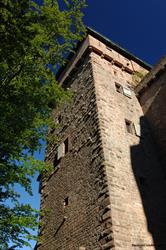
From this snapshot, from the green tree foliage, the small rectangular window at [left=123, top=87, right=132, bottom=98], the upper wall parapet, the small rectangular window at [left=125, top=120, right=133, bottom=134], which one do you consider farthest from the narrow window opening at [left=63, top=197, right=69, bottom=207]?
the upper wall parapet

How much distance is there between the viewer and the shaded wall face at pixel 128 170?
6.38m

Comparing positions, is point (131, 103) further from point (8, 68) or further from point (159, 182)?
point (8, 68)

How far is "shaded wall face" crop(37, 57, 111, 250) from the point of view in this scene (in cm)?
679

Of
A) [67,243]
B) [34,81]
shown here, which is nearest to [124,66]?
[34,81]

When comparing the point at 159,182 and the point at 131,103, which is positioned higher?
the point at 131,103

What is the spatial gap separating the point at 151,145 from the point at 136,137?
2.82ft

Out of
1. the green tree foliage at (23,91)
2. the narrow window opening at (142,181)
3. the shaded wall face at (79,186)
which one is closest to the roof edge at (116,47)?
the shaded wall face at (79,186)

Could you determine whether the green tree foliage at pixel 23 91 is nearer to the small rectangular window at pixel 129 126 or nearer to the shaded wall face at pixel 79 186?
the shaded wall face at pixel 79 186

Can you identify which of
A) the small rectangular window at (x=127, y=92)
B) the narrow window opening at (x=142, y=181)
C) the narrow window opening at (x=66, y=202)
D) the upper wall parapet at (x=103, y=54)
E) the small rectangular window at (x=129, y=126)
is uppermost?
the upper wall parapet at (x=103, y=54)

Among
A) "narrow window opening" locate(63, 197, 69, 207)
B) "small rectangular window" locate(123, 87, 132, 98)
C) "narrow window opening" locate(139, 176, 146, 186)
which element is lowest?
"narrow window opening" locate(63, 197, 69, 207)

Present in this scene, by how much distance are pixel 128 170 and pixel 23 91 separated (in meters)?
4.22

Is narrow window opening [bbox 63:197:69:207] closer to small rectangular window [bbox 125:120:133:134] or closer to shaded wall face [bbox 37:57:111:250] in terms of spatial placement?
shaded wall face [bbox 37:57:111:250]

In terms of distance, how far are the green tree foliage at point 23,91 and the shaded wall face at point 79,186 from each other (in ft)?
5.17

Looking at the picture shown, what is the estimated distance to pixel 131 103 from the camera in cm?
1118
